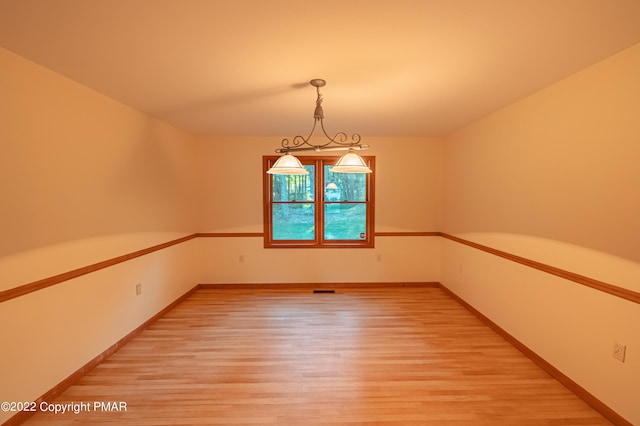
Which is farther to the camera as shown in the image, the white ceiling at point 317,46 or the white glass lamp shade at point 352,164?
the white glass lamp shade at point 352,164

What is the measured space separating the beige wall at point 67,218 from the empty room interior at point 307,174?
17mm

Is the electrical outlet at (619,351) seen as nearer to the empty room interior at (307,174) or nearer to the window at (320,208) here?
the empty room interior at (307,174)

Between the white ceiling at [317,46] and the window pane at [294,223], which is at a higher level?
the white ceiling at [317,46]

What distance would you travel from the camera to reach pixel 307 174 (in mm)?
Result: 2465

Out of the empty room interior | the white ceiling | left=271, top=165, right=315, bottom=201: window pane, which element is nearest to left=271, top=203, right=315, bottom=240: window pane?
left=271, top=165, right=315, bottom=201: window pane

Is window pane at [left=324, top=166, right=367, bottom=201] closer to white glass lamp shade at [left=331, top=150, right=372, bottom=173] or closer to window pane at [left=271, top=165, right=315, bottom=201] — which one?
window pane at [left=271, top=165, right=315, bottom=201]

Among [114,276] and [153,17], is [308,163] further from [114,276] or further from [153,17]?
[153,17]

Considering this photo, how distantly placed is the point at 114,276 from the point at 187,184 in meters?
1.83

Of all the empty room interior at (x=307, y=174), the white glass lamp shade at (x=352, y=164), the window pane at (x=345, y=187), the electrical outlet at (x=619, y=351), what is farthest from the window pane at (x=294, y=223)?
the electrical outlet at (x=619, y=351)

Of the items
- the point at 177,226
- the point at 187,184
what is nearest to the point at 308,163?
the point at 187,184

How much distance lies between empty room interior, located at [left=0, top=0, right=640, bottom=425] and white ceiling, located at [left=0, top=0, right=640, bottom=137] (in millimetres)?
14

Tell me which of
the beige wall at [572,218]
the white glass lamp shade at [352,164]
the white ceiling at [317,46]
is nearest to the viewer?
the white ceiling at [317,46]

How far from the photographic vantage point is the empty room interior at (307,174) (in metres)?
1.62

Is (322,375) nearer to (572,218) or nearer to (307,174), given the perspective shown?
(307,174)
